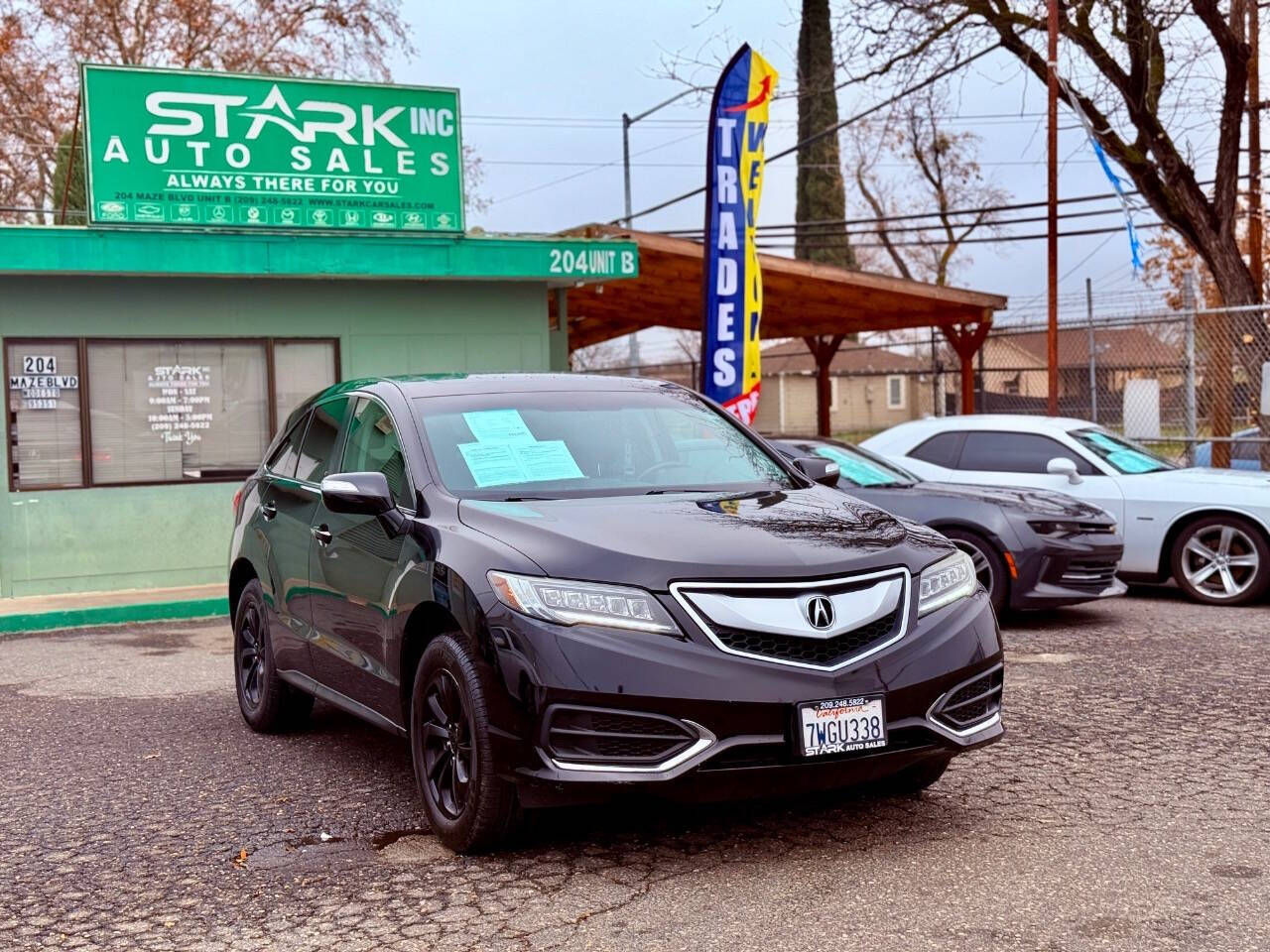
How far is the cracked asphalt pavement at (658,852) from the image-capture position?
4.09 metres

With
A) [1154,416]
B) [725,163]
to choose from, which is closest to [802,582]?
[725,163]

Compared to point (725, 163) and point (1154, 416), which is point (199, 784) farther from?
point (1154, 416)

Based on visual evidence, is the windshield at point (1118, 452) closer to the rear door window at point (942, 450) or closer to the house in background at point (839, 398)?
the rear door window at point (942, 450)

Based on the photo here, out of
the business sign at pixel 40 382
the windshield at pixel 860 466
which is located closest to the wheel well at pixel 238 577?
the windshield at pixel 860 466

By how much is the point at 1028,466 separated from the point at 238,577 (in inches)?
255

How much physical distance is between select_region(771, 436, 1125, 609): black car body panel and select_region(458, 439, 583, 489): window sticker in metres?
4.53

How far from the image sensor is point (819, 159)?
43812 millimetres

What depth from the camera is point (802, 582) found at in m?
4.46

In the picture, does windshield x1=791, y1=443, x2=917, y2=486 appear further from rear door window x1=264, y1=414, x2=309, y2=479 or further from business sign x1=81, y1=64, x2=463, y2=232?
rear door window x1=264, y1=414, x2=309, y2=479

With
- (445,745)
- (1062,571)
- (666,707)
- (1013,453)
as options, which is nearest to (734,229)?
(1013,453)

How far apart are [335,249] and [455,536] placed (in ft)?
25.8

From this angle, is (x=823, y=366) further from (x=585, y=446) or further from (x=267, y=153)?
(x=585, y=446)

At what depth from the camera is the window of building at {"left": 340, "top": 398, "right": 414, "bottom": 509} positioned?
5516mm

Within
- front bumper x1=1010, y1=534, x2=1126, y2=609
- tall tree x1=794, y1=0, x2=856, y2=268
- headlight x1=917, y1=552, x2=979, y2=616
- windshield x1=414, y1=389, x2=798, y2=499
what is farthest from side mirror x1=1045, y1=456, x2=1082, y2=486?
tall tree x1=794, y1=0, x2=856, y2=268
